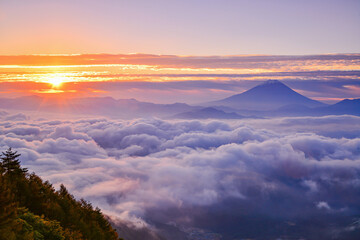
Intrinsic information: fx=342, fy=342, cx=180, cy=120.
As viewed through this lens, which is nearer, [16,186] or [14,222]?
[14,222]

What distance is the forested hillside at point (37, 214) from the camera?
77.9 feet

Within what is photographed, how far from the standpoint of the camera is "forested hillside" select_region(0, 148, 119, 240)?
23.8 metres

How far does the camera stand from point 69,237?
96.4 feet

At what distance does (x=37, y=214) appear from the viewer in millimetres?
33844

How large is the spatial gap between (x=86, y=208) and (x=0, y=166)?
38.6 feet

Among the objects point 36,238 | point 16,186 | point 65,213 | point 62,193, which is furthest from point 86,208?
point 36,238

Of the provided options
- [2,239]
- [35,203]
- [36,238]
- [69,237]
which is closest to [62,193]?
[35,203]

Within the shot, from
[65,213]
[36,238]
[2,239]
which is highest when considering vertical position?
[2,239]

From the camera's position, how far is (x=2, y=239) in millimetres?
22250

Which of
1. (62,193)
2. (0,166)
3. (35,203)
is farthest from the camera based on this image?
(62,193)

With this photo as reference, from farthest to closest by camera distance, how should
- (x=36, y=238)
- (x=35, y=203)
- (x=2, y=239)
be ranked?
(x=35, y=203) → (x=36, y=238) → (x=2, y=239)

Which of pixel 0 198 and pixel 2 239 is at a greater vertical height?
pixel 0 198

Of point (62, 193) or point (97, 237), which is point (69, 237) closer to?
point (97, 237)

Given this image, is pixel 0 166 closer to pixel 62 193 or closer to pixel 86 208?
pixel 62 193
